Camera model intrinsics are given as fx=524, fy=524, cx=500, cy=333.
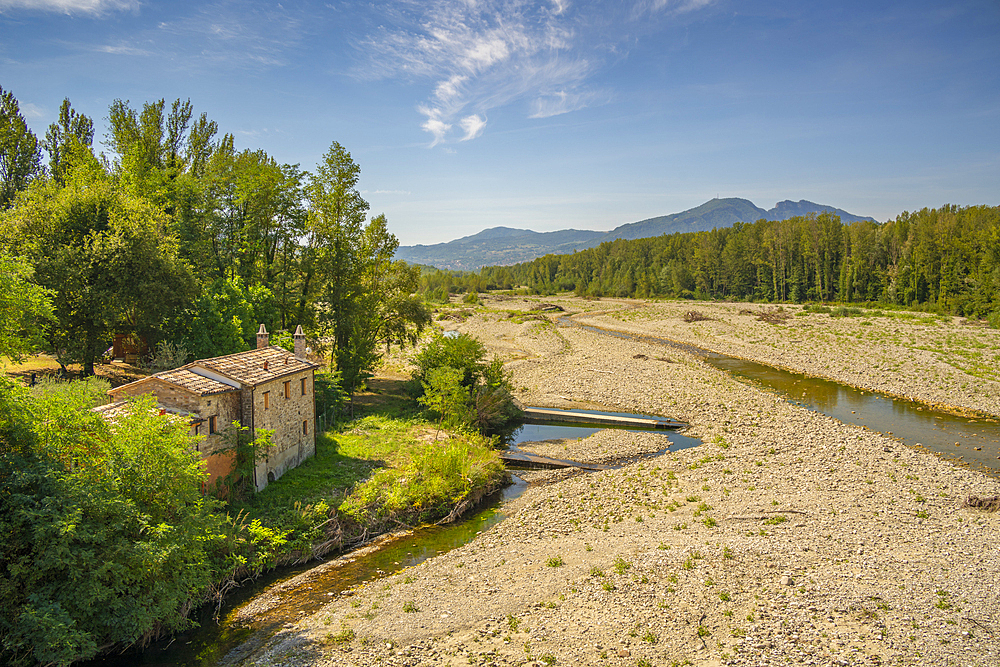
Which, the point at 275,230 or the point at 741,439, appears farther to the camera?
the point at 275,230

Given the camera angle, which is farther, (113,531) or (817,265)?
(817,265)

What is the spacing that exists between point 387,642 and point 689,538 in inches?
398

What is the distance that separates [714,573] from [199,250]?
3219 centimetres

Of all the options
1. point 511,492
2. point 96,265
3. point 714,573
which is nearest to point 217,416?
point 511,492

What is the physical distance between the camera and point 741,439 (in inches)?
1080

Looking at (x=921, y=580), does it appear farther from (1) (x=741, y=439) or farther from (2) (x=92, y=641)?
(2) (x=92, y=641)

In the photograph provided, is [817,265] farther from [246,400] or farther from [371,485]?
[246,400]

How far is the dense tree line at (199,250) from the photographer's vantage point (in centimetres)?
2573

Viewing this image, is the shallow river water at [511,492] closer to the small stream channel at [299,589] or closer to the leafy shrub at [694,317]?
the small stream channel at [299,589]

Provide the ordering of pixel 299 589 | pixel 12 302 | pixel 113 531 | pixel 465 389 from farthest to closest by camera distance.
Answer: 1. pixel 465 389
2. pixel 299 589
3. pixel 12 302
4. pixel 113 531

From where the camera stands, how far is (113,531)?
11.6m

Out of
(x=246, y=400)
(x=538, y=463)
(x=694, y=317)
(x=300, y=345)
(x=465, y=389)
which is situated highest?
(x=300, y=345)

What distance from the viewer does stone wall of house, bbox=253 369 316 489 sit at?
65.4 feet

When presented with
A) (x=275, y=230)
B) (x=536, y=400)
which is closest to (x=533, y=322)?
(x=536, y=400)
